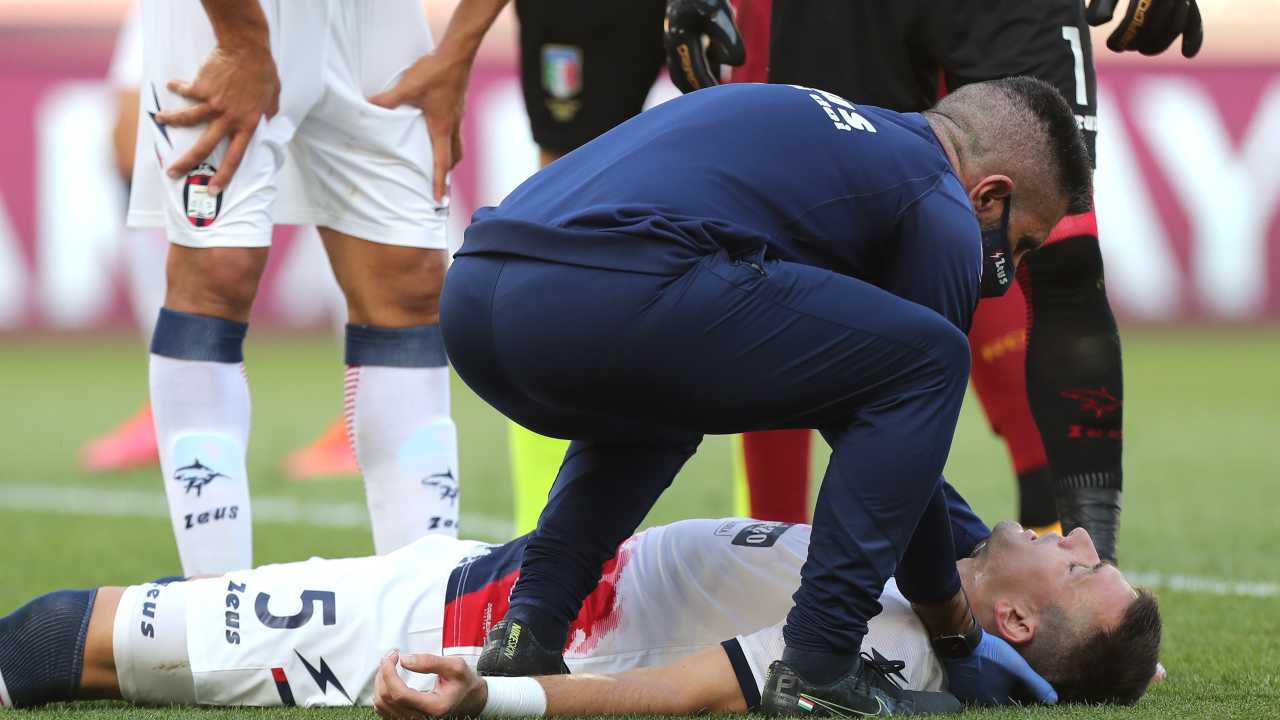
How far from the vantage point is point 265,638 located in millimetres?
2682

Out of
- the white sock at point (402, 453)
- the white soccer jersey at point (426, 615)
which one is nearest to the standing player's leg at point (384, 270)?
the white sock at point (402, 453)

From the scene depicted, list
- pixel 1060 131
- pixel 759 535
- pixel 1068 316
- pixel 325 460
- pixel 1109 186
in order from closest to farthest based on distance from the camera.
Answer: pixel 1060 131
pixel 759 535
pixel 1068 316
pixel 325 460
pixel 1109 186

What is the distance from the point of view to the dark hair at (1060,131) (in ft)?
8.70

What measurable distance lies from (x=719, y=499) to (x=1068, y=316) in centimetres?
249

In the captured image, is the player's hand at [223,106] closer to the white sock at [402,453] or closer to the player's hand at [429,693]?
the white sock at [402,453]

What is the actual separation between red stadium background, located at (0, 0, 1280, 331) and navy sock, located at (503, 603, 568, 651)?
8.57 meters

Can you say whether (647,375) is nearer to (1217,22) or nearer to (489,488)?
(489,488)

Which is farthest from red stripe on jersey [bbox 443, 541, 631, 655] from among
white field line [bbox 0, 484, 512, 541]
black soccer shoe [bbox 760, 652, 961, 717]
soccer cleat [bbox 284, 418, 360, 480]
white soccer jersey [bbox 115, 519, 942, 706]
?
soccer cleat [bbox 284, 418, 360, 480]

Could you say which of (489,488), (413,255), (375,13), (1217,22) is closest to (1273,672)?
(413,255)

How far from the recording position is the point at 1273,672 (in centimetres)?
292

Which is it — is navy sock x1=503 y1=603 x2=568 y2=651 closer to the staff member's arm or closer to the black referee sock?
the staff member's arm

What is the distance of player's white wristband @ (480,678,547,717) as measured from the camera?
7.78 feet

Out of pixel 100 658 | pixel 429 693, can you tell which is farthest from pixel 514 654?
pixel 100 658

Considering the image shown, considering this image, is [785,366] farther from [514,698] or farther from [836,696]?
[514,698]
